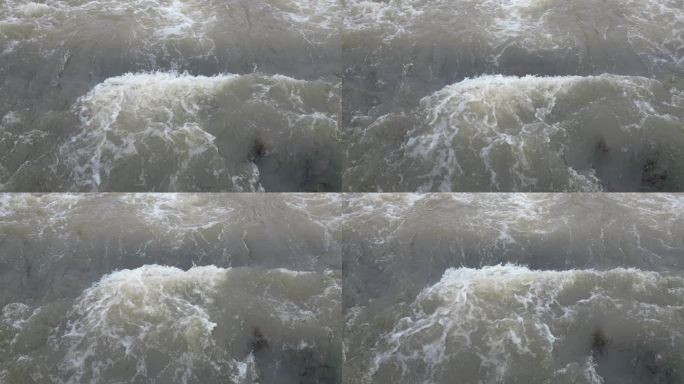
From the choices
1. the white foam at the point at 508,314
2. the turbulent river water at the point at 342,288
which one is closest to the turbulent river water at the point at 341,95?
the turbulent river water at the point at 342,288

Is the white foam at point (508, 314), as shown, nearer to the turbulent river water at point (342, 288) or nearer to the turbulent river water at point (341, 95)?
the turbulent river water at point (342, 288)

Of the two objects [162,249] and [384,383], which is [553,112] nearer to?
[384,383]

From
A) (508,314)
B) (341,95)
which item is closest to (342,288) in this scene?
(508,314)

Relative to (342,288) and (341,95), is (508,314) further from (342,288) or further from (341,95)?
(341,95)

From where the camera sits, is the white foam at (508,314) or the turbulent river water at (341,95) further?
the turbulent river water at (341,95)

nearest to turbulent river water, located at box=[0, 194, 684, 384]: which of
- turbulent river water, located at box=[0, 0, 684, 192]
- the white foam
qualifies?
the white foam

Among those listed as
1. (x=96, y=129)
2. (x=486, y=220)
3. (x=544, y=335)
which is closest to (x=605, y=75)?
(x=486, y=220)

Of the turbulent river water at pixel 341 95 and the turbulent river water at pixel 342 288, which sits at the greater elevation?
the turbulent river water at pixel 341 95
